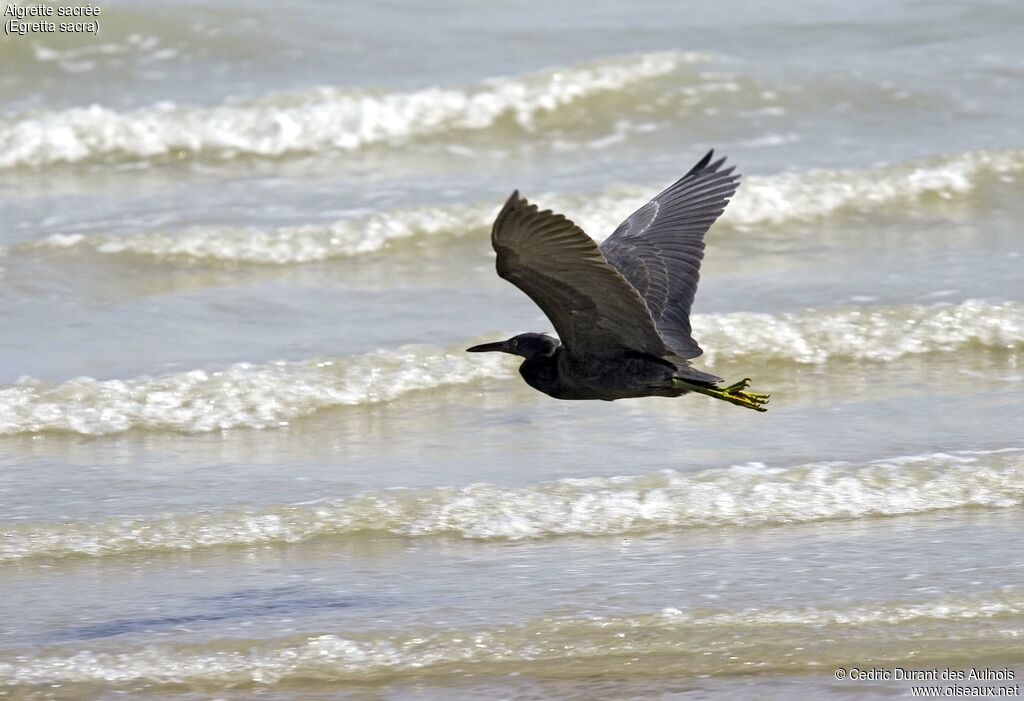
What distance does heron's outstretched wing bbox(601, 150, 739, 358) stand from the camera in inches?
231

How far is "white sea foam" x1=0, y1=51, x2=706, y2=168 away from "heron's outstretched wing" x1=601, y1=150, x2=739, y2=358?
6297 mm

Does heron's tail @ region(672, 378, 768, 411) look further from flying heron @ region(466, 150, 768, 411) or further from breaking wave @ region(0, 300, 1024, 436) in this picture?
breaking wave @ region(0, 300, 1024, 436)

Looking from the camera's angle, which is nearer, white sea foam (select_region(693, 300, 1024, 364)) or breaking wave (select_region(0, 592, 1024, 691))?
breaking wave (select_region(0, 592, 1024, 691))

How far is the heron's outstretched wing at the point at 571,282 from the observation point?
470 cm

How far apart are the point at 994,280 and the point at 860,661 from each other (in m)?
4.72

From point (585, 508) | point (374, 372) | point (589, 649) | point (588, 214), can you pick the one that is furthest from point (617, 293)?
point (588, 214)

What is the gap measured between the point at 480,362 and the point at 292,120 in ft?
16.2

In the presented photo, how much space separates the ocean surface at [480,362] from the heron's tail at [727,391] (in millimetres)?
375

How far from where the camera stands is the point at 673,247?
611cm

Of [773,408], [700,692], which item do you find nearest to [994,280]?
[773,408]

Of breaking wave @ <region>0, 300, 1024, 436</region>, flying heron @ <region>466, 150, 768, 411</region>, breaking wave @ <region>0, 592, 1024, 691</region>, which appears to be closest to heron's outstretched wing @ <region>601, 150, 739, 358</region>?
flying heron @ <region>466, 150, 768, 411</region>

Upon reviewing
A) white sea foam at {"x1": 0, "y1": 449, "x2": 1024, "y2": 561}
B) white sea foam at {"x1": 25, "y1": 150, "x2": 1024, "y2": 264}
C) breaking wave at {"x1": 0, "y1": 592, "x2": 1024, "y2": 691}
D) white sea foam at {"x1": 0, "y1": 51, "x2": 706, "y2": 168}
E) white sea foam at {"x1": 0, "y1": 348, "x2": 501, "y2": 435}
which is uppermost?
white sea foam at {"x1": 0, "y1": 51, "x2": 706, "y2": 168}

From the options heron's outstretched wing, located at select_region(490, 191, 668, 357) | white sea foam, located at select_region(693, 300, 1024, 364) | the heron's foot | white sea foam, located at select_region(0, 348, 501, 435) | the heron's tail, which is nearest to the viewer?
heron's outstretched wing, located at select_region(490, 191, 668, 357)

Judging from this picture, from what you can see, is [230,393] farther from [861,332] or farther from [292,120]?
[292,120]
